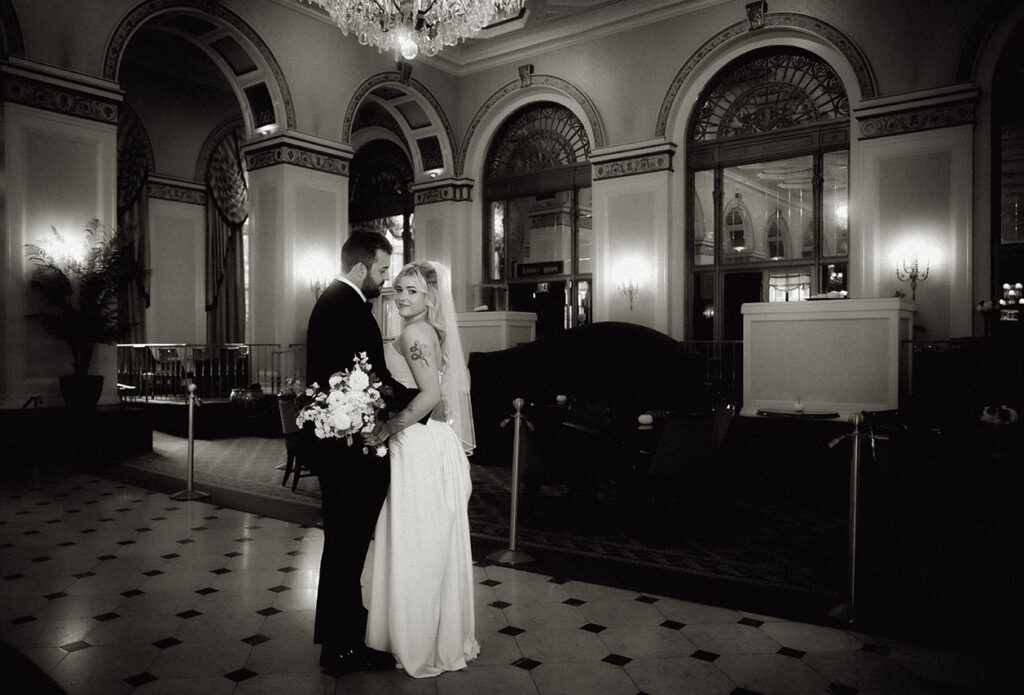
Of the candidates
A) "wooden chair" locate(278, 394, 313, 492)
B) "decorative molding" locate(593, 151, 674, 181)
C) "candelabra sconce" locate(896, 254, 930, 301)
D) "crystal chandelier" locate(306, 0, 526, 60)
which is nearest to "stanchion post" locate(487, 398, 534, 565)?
"wooden chair" locate(278, 394, 313, 492)

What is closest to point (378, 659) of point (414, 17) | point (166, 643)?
point (166, 643)

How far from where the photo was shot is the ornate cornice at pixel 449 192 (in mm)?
14398

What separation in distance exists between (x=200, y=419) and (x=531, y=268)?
20.7ft


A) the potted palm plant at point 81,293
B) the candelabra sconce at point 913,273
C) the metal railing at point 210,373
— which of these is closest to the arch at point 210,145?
the metal railing at point 210,373

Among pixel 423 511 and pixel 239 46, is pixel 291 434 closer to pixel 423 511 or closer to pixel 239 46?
pixel 423 511

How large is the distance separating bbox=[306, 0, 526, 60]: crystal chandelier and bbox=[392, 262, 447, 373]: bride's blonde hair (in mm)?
5878

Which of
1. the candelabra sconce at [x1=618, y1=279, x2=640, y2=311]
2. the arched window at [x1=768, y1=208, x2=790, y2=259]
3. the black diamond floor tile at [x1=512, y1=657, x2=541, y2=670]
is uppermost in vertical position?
the arched window at [x1=768, y1=208, x2=790, y2=259]

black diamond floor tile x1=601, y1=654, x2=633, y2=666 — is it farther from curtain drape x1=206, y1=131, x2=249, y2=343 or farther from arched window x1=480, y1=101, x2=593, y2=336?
curtain drape x1=206, y1=131, x2=249, y2=343

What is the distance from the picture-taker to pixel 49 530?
227 inches

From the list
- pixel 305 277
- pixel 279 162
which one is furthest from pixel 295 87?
pixel 305 277

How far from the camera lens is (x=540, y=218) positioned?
45.8 feet

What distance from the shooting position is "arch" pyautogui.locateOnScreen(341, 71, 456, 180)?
504 inches

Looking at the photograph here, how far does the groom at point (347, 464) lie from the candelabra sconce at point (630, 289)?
30.7ft

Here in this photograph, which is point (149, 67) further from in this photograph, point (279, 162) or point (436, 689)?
point (436, 689)
